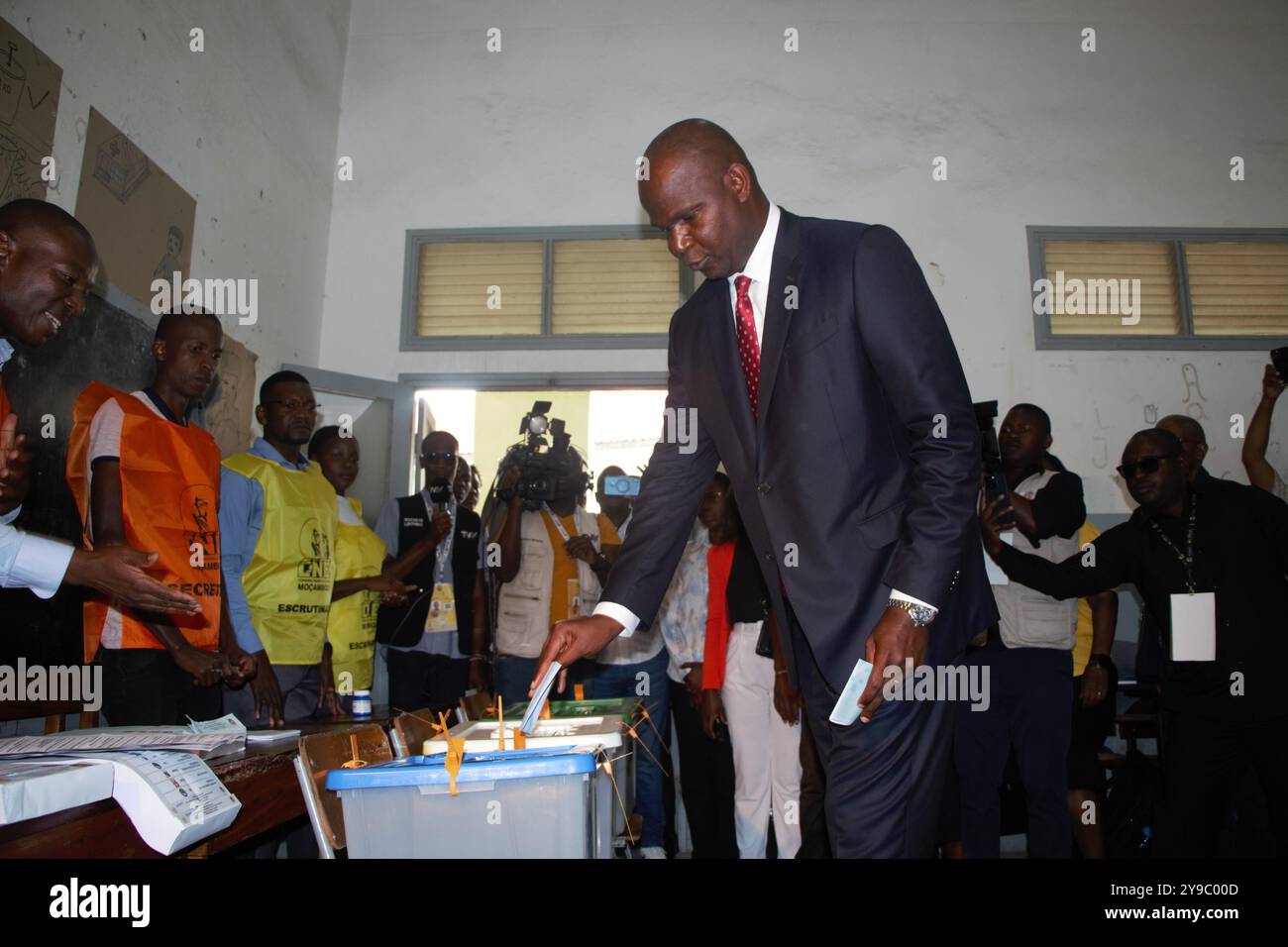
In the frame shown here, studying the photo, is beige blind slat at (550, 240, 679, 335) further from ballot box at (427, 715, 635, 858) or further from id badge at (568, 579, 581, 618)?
ballot box at (427, 715, 635, 858)

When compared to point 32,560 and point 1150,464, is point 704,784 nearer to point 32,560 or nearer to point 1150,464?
point 1150,464

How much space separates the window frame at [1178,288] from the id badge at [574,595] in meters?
3.53

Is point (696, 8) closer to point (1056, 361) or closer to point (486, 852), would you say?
point (1056, 361)

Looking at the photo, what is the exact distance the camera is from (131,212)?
3926 mm

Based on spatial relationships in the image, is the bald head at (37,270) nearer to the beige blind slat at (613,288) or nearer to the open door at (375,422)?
the open door at (375,422)

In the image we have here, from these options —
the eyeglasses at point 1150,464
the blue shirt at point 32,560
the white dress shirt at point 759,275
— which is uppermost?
the white dress shirt at point 759,275

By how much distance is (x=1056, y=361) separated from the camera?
6035 mm

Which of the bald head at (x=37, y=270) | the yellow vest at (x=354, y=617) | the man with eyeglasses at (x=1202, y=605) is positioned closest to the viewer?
the bald head at (x=37, y=270)

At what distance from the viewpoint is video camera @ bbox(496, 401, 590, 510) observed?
4.82 m

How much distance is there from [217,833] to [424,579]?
2738 millimetres

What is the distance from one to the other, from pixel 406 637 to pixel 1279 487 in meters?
5.39

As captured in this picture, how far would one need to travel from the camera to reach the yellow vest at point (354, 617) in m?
4.15

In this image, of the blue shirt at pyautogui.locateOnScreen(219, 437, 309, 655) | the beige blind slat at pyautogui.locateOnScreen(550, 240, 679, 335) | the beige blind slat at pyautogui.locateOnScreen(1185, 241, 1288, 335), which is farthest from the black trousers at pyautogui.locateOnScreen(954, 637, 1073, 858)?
the beige blind slat at pyautogui.locateOnScreen(1185, 241, 1288, 335)

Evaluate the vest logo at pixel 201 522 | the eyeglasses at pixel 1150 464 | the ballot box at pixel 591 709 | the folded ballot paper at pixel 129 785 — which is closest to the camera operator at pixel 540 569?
the ballot box at pixel 591 709
